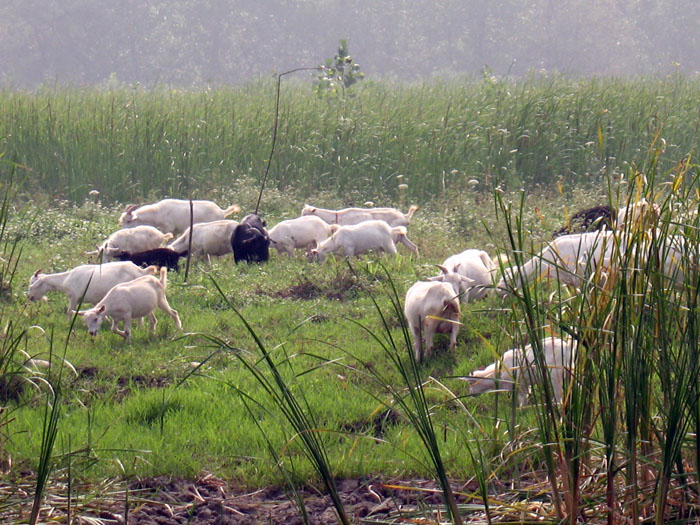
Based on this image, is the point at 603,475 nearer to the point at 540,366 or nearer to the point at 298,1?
the point at 540,366

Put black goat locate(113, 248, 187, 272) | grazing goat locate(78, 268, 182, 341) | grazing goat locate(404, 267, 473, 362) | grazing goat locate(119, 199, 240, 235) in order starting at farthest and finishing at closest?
Result: grazing goat locate(119, 199, 240, 235), black goat locate(113, 248, 187, 272), grazing goat locate(78, 268, 182, 341), grazing goat locate(404, 267, 473, 362)

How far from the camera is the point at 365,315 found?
7.16m

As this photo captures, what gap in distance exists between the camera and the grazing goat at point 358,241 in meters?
8.85

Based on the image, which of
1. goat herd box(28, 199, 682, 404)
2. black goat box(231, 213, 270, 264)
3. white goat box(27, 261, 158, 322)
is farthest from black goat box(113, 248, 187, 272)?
white goat box(27, 261, 158, 322)

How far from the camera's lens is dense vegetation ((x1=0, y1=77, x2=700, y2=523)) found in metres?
2.88

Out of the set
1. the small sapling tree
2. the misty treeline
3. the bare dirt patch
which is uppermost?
the misty treeline

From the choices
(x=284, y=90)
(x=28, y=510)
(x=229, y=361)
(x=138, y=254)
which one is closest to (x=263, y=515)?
(x=28, y=510)

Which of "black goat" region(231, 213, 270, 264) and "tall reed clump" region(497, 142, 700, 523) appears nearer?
"tall reed clump" region(497, 142, 700, 523)

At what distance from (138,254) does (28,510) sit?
533cm

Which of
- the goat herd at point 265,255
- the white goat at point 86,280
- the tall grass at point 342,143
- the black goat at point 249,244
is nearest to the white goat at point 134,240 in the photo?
the goat herd at point 265,255

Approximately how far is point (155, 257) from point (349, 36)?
4158 cm

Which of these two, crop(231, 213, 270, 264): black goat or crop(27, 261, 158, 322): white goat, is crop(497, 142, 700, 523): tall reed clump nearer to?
crop(27, 261, 158, 322): white goat

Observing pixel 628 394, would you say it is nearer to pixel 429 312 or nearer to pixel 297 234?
pixel 429 312

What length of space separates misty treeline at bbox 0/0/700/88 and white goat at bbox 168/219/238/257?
36579mm
